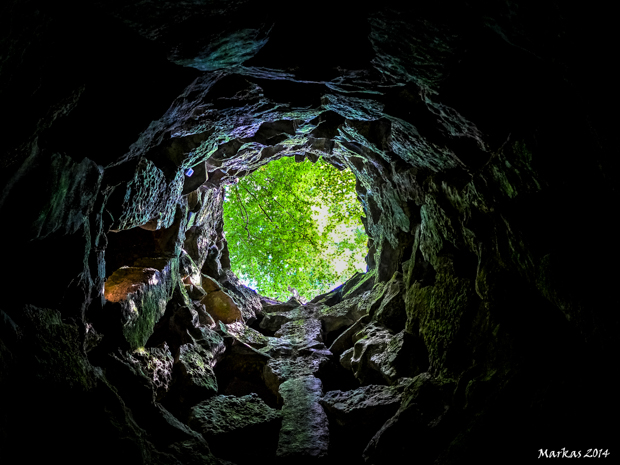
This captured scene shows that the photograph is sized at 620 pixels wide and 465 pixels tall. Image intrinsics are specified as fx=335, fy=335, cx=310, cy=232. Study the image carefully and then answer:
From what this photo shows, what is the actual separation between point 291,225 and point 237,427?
14281mm

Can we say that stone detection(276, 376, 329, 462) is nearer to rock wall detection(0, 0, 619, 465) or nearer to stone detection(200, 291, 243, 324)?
rock wall detection(0, 0, 619, 465)

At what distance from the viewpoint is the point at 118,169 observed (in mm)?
5953

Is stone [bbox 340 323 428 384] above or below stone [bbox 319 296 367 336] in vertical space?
below

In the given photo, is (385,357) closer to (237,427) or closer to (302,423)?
(302,423)

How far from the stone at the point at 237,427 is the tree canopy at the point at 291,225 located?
11192mm

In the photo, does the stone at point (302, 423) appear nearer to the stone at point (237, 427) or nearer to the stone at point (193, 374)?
the stone at point (237, 427)

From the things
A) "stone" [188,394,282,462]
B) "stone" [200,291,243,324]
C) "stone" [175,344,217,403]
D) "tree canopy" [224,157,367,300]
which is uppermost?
"tree canopy" [224,157,367,300]

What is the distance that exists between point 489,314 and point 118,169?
23.7ft

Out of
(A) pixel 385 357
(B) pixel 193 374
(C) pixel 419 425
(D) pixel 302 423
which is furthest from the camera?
(A) pixel 385 357

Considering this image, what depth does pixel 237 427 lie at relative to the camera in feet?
21.2

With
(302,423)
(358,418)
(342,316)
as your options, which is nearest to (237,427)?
(302,423)

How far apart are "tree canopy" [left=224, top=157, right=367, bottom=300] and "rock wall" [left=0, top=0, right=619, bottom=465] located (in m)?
9.50

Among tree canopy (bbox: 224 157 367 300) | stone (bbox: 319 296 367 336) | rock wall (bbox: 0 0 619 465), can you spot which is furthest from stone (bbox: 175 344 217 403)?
tree canopy (bbox: 224 157 367 300)

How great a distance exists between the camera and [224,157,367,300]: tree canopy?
1836cm
